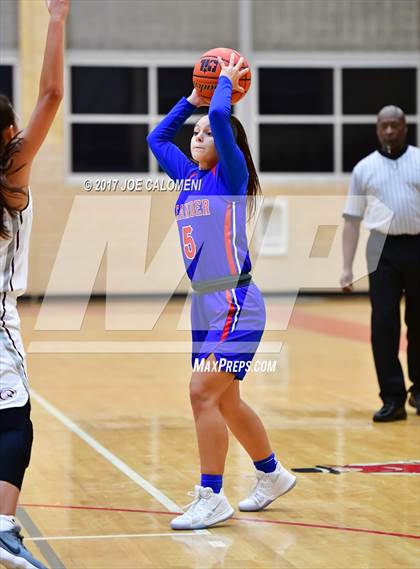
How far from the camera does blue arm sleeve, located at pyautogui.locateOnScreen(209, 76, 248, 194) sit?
5242 mm

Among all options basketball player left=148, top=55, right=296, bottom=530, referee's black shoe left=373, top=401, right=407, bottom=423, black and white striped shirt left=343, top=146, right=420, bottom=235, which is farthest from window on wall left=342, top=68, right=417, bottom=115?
basketball player left=148, top=55, right=296, bottom=530

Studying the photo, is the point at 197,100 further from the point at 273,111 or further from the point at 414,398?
the point at 273,111

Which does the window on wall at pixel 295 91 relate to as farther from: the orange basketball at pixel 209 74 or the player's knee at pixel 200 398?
the player's knee at pixel 200 398

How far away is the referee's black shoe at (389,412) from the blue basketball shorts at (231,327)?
9.98 ft

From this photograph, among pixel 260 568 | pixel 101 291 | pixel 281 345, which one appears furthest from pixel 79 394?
pixel 101 291

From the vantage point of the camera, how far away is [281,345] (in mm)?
13422

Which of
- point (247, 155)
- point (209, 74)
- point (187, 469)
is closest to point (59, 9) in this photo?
point (247, 155)

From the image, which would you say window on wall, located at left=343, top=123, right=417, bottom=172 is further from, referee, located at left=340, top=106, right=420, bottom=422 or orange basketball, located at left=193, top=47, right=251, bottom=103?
orange basketball, located at left=193, top=47, right=251, bottom=103

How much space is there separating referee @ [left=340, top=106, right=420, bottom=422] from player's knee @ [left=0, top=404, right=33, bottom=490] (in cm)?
465

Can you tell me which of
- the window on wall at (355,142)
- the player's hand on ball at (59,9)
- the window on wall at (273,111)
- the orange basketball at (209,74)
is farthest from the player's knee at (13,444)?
the window on wall at (355,142)

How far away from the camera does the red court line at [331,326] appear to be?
1434 cm

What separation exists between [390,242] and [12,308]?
4.70 m

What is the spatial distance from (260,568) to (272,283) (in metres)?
15.3

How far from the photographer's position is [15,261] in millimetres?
4004
